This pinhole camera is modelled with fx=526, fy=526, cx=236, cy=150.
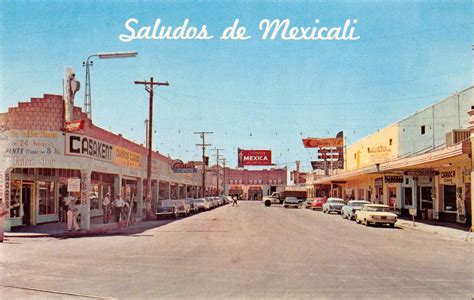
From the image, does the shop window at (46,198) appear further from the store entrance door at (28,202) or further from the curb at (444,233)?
the curb at (444,233)

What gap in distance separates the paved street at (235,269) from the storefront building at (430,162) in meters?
11.7

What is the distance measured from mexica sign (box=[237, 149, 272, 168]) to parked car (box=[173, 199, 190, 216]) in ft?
106

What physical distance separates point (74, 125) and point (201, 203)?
32483 millimetres

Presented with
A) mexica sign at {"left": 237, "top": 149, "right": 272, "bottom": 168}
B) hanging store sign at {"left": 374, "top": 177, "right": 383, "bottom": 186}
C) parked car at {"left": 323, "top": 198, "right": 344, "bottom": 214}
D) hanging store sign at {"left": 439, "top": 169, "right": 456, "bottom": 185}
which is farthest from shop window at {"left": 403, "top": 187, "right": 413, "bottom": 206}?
mexica sign at {"left": 237, "top": 149, "right": 272, "bottom": 168}

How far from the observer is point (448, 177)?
113 ft

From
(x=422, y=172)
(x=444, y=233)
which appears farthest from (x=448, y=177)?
(x=444, y=233)

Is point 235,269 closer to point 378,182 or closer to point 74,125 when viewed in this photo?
point 74,125

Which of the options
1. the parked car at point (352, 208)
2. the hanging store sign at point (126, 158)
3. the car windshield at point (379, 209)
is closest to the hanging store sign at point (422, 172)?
the parked car at point (352, 208)

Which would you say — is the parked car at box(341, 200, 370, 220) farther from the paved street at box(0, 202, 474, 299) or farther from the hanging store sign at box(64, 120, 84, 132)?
the hanging store sign at box(64, 120, 84, 132)

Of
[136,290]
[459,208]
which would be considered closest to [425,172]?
[459,208]

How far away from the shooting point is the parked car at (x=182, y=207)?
4056 centimetres

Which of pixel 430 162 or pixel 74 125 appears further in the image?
pixel 430 162

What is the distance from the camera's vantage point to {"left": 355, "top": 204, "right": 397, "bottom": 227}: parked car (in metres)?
30.5

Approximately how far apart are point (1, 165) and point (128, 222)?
9.00 m
